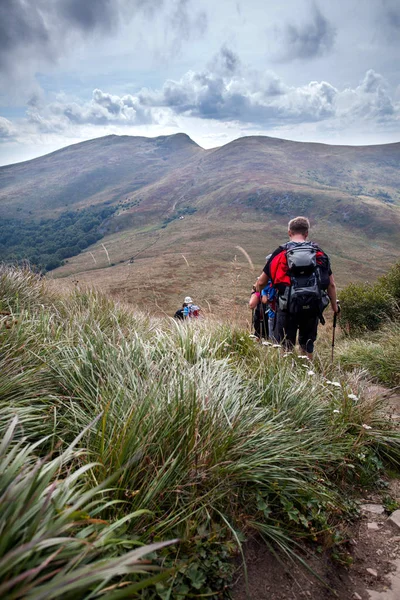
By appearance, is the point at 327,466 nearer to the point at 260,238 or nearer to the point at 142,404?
the point at 142,404

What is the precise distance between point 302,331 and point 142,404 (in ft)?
10.8

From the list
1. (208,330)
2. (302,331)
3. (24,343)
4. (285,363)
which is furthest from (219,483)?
(302,331)

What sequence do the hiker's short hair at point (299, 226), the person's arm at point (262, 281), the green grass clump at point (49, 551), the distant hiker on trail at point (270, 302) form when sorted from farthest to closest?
the distant hiker on trail at point (270, 302), the person's arm at point (262, 281), the hiker's short hair at point (299, 226), the green grass clump at point (49, 551)

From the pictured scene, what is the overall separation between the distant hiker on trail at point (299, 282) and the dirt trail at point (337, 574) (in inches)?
102

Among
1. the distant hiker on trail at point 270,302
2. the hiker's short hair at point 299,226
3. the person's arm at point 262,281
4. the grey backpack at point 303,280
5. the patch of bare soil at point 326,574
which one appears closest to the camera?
the patch of bare soil at point 326,574

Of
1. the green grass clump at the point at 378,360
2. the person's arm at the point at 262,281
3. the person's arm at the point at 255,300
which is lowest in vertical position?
the green grass clump at the point at 378,360

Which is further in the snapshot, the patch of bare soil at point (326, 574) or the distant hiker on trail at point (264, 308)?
the distant hiker on trail at point (264, 308)

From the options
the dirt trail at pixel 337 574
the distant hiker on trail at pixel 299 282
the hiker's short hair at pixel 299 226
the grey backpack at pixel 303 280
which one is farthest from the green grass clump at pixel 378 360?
the dirt trail at pixel 337 574

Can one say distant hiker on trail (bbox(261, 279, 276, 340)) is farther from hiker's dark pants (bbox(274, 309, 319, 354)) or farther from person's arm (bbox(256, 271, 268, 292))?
hiker's dark pants (bbox(274, 309, 319, 354))

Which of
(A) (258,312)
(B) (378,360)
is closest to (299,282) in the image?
(A) (258,312)

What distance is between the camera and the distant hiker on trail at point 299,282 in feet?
14.8

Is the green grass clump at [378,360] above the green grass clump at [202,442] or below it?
below

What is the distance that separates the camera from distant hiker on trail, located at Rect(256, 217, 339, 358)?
4496 millimetres

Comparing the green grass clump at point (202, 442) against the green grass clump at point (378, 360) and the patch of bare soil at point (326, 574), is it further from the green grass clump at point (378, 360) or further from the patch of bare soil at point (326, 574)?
the green grass clump at point (378, 360)
